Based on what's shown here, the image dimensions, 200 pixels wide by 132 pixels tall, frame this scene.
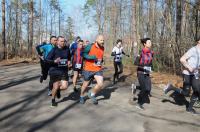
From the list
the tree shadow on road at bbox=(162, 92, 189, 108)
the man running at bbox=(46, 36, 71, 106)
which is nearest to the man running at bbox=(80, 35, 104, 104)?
the man running at bbox=(46, 36, 71, 106)

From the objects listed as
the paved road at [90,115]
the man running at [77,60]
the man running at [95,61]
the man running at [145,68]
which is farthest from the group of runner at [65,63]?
the man running at [77,60]

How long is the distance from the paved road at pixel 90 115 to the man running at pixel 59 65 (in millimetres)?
556

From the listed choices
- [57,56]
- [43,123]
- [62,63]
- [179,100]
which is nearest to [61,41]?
[57,56]

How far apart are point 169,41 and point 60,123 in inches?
491

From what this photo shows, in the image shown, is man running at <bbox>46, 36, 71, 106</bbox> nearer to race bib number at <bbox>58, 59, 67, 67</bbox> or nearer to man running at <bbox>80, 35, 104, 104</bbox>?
race bib number at <bbox>58, 59, 67, 67</bbox>

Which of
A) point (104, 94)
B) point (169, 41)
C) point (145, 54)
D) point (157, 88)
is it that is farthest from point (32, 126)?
point (169, 41)

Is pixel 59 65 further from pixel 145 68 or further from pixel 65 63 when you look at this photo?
pixel 145 68

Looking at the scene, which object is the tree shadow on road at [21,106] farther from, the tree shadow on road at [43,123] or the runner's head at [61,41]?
the runner's head at [61,41]

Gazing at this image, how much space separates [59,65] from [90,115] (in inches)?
67.5

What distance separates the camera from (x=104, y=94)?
12898 mm

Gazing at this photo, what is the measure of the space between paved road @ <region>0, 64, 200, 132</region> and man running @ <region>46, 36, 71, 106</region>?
1.83ft

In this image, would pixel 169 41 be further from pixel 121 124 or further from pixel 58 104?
pixel 121 124

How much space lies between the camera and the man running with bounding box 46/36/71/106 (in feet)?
33.5

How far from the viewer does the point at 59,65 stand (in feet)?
33.8
